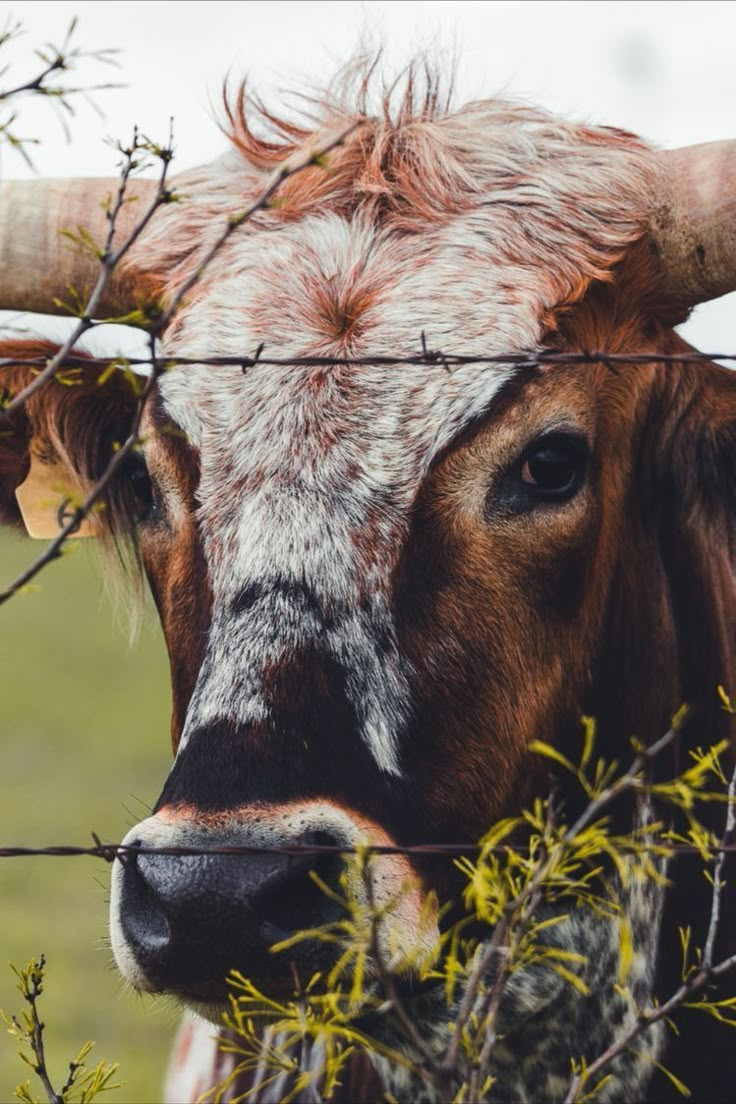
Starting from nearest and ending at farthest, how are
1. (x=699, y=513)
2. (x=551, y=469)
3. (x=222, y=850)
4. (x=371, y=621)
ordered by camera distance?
(x=222, y=850) < (x=371, y=621) < (x=551, y=469) < (x=699, y=513)

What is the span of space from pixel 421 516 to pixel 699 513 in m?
0.66

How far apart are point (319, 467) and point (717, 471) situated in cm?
82

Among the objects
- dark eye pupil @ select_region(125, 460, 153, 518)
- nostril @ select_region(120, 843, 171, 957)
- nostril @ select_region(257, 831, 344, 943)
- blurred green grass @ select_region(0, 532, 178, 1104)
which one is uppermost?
dark eye pupil @ select_region(125, 460, 153, 518)

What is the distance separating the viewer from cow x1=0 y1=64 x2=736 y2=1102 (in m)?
2.10

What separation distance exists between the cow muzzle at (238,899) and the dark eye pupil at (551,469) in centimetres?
69

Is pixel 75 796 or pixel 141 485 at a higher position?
pixel 141 485

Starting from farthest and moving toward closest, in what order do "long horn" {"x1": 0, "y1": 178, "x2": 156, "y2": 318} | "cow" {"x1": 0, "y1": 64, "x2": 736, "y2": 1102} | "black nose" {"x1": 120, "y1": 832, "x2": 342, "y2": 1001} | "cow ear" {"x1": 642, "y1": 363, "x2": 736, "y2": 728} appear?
1. "long horn" {"x1": 0, "y1": 178, "x2": 156, "y2": 318}
2. "cow ear" {"x1": 642, "y1": 363, "x2": 736, "y2": 728}
3. "cow" {"x1": 0, "y1": 64, "x2": 736, "y2": 1102}
4. "black nose" {"x1": 120, "y1": 832, "x2": 342, "y2": 1001}

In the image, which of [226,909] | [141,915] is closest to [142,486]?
[141,915]

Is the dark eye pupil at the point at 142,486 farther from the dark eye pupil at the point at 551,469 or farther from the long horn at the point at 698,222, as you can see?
the long horn at the point at 698,222

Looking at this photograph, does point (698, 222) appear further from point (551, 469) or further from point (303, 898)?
point (303, 898)

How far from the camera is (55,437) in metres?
3.17

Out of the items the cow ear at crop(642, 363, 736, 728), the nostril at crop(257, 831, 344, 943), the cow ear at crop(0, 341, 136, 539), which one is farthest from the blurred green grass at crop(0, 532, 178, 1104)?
the cow ear at crop(642, 363, 736, 728)

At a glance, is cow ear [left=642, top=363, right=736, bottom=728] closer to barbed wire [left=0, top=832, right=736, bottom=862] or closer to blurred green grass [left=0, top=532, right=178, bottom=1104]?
barbed wire [left=0, top=832, right=736, bottom=862]

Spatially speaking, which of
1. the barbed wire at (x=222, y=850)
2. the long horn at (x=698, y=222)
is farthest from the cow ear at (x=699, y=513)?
the barbed wire at (x=222, y=850)
